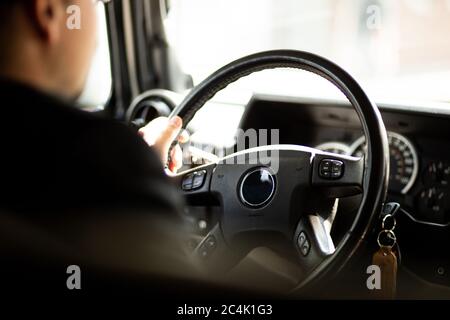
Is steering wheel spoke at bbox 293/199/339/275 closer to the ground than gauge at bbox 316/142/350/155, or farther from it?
closer to the ground

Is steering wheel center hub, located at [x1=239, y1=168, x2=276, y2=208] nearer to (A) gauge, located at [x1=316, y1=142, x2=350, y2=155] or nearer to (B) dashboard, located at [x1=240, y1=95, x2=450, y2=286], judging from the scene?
(B) dashboard, located at [x1=240, y1=95, x2=450, y2=286]

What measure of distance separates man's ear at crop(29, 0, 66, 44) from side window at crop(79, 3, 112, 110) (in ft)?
5.72

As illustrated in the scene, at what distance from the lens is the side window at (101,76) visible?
2537mm

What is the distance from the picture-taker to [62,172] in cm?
75

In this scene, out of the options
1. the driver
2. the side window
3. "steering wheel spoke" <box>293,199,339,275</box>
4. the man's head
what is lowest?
"steering wheel spoke" <box>293,199,339,275</box>

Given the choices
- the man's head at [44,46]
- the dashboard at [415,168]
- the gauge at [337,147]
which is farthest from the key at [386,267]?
the man's head at [44,46]

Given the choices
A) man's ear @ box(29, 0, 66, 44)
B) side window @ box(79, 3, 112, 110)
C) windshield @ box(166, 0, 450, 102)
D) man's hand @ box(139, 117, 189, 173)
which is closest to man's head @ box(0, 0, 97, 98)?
man's ear @ box(29, 0, 66, 44)

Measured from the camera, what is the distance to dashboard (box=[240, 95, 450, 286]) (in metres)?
1.64

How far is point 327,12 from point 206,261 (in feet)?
4.01

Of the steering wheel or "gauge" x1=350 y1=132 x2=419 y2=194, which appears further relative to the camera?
"gauge" x1=350 y1=132 x2=419 y2=194

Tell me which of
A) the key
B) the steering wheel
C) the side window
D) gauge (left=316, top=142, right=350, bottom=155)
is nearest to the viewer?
the steering wheel

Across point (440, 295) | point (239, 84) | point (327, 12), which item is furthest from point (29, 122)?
point (327, 12)

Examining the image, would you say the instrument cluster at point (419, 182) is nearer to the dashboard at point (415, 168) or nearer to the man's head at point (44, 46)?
the dashboard at point (415, 168)

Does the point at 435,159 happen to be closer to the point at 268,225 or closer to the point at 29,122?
the point at 268,225
